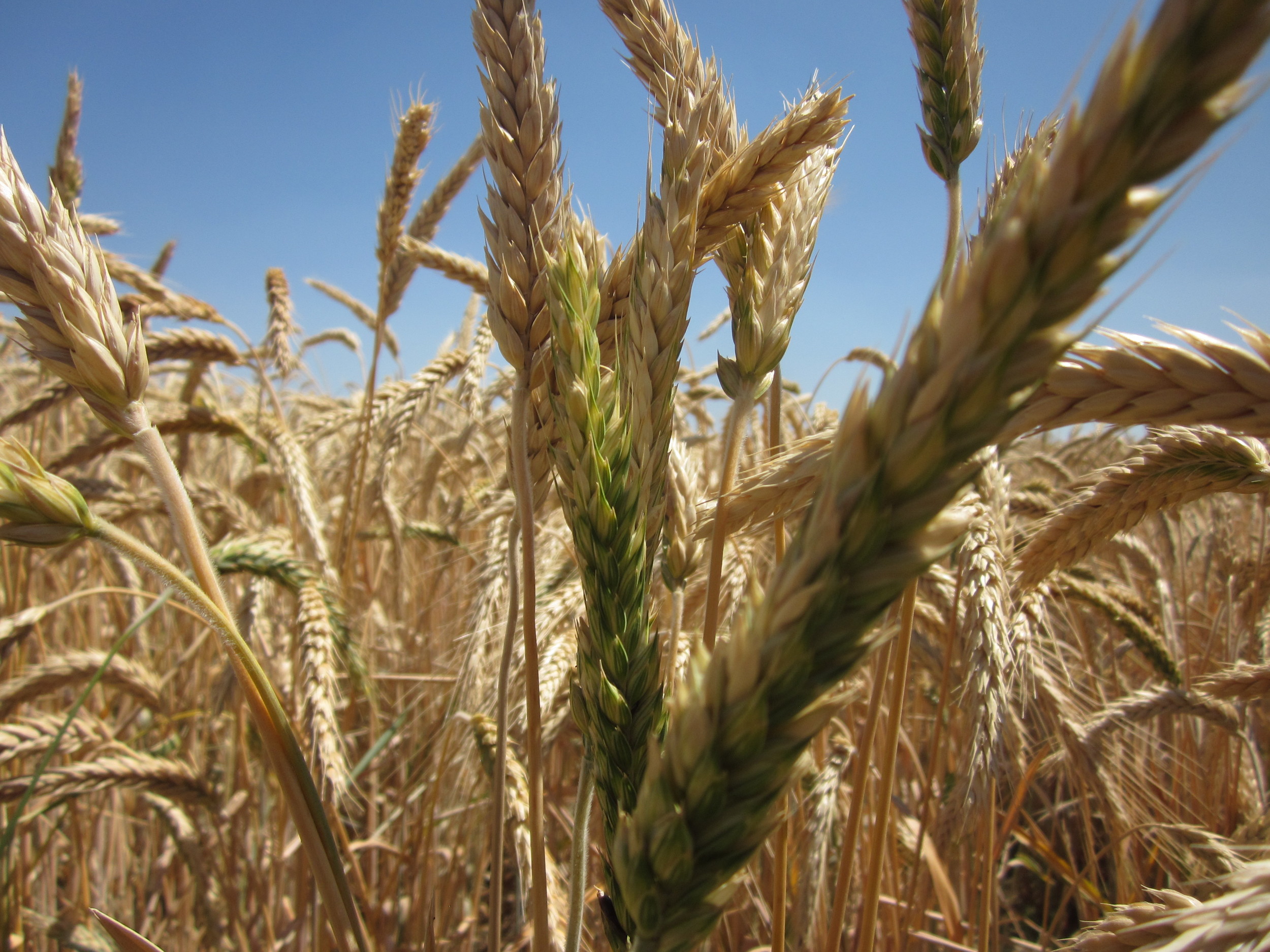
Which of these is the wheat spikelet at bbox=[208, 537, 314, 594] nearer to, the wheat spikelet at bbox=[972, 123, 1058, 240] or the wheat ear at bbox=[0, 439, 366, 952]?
the wheat ear at bbox=[0, 439, 366, 952]

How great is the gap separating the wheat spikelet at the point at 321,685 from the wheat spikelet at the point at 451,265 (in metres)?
1.34

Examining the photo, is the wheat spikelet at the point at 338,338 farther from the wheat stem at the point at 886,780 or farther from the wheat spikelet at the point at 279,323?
the wheat stem at the point at 886,780

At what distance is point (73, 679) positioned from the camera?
1802 mm

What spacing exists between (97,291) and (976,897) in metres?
2.26

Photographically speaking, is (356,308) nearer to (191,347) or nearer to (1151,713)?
(191,347)

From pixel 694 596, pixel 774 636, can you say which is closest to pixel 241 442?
pixel 694 596

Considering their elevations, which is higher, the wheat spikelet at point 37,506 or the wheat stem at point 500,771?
the wheat spikelet at point 37,506

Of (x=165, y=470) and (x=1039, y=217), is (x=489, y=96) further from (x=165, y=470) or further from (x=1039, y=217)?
(x=1039, y=217)

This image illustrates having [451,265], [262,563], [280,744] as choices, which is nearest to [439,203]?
[451,265]

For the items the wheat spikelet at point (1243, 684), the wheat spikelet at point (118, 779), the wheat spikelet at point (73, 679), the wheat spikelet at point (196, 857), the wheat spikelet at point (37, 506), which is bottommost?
the wheat spikelet at point (196, 857)

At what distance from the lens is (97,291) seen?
631 millimetres

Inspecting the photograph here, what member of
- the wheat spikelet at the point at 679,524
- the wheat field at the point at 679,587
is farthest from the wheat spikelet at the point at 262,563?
the wheat spikelet at the point at 679,524

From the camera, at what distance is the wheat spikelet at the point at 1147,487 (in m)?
1.03

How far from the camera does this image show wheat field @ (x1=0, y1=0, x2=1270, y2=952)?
362mm
